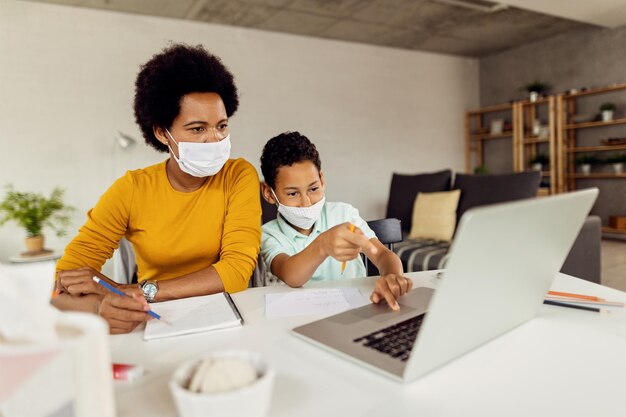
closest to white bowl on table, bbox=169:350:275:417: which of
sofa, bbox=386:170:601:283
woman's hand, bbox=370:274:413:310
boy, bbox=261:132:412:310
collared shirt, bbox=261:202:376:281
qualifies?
woman's hand, bbox=370:274:413:310

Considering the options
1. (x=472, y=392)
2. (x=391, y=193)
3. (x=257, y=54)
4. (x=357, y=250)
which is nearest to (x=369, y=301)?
(x=357, y=250)

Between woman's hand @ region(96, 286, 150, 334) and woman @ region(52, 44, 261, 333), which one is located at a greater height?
woman @ region(52, 44, 261, 333)

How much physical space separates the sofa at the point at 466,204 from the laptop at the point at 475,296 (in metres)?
2.14

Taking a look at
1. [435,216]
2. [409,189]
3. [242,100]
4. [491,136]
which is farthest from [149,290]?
[491,136]

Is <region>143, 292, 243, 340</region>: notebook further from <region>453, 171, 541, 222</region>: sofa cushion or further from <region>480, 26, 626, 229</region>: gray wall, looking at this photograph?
<region>480, 26, 626, 229</region>: gray wall

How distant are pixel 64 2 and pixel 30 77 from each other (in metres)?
0.69

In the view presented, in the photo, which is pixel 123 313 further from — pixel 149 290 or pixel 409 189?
pixel 409 189

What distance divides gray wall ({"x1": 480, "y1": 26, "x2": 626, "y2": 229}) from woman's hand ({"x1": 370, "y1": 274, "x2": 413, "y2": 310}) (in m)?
5.27

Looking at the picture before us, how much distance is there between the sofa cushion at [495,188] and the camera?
3262 millimetres

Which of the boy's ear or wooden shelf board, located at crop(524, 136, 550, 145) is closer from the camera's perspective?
the boy's ear

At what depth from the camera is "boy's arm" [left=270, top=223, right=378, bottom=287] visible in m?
0.90

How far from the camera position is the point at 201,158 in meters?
1.30

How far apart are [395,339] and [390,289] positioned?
0.22 metres

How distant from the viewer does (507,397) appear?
52 cm
